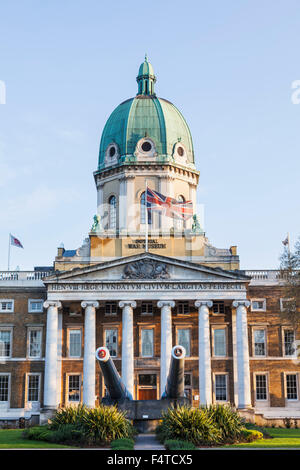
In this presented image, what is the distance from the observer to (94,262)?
5653cm

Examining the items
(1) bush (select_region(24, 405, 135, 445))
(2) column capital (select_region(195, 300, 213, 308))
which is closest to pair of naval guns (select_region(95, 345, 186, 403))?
(1) bush (select_region(24, 405, 135, 445))

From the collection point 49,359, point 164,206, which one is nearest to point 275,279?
point 164,206

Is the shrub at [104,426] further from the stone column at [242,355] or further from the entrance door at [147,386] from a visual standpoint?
the entrance door at [147,386]

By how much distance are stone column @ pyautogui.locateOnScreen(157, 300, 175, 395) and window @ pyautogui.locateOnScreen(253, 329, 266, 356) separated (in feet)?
26.8

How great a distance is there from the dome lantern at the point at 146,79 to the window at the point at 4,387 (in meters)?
30.9

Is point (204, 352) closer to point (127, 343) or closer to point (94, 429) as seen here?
point (127, 343)

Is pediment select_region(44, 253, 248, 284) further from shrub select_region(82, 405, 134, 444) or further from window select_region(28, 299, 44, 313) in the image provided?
shrub select_region(82, 405, 134, 444)

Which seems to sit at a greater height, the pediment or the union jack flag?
the union jack flag

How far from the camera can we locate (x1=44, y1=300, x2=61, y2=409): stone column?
5191 centimetres

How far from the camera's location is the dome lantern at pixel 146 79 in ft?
226

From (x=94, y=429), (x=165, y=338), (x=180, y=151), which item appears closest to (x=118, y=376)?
(x=94, y=429)

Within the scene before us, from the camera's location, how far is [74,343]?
55844 millimetres

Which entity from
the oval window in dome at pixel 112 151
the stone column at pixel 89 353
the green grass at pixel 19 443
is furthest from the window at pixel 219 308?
the green grass at pixel 19 443
